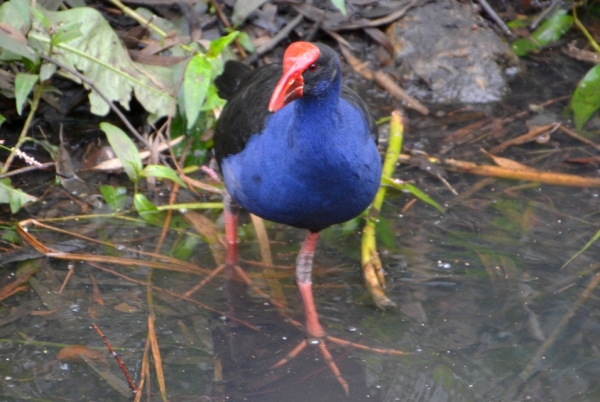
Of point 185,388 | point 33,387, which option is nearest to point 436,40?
point 185,388

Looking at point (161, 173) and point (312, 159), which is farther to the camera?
point (161, 173)

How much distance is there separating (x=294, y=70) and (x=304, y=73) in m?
0.06

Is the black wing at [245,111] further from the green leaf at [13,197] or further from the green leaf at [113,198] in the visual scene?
the green leaf at [13,197]

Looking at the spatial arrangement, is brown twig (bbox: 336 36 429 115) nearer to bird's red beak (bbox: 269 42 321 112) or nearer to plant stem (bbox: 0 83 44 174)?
plant stem (bbox: 0 83 44 174)

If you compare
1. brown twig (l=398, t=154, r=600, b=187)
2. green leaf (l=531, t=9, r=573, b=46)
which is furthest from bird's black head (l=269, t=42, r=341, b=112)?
green leaf (l=531, t=9, r=573, b=46)

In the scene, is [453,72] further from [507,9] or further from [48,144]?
[48,144]

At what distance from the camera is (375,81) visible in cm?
393

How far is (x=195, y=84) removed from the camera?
290 cm

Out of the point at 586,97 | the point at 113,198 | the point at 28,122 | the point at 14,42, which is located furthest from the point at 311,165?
the point at 586,97

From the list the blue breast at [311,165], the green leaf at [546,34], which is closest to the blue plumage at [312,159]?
the blue breast at [311,165]

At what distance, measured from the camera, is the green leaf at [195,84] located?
112 inches

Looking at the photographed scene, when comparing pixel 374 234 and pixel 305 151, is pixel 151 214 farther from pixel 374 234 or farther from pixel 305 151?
pixel 305 151

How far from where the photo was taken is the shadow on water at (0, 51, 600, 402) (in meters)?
2.24

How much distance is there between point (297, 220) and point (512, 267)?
91cm
